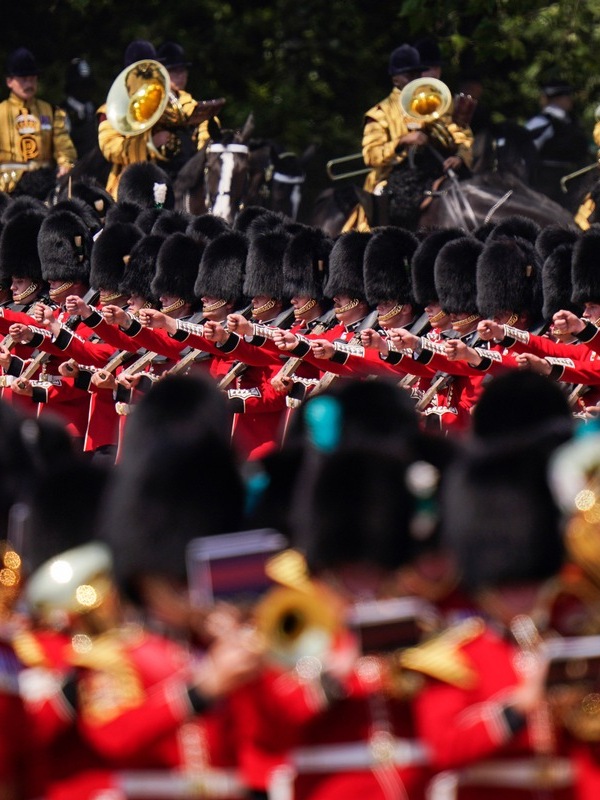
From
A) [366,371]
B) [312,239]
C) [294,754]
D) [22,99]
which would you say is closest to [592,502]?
[294,754]

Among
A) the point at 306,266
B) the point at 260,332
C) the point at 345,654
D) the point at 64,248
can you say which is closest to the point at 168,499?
the point at 345,654

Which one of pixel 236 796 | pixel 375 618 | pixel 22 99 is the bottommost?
pixel 236 796

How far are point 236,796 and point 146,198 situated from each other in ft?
32.1

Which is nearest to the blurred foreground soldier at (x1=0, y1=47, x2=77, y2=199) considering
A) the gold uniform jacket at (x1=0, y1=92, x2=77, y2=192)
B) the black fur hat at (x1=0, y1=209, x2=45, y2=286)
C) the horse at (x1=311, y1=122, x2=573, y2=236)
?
the gold uniform jacket at (x1=0, y1=92, x2=77, y2=192)

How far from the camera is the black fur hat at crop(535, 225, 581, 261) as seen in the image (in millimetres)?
9672

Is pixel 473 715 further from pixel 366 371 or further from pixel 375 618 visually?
pixel 366 371

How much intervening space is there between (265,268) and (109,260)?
100 centimetres

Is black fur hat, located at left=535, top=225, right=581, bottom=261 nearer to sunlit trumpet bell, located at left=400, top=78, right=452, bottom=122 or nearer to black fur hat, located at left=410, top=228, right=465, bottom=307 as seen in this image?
black fur hat, located at left=410, top=228, right=465, bottom=307

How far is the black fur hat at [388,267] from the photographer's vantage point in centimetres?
946

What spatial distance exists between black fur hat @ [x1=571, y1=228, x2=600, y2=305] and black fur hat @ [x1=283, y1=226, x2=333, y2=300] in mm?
1228

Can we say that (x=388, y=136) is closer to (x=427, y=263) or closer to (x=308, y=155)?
(x=308, y=155)

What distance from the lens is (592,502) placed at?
4141 millimetres

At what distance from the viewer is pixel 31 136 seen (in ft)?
54.0

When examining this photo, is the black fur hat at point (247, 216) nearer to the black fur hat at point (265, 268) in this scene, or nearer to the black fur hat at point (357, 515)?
the black fur hat at point (265, 268)
